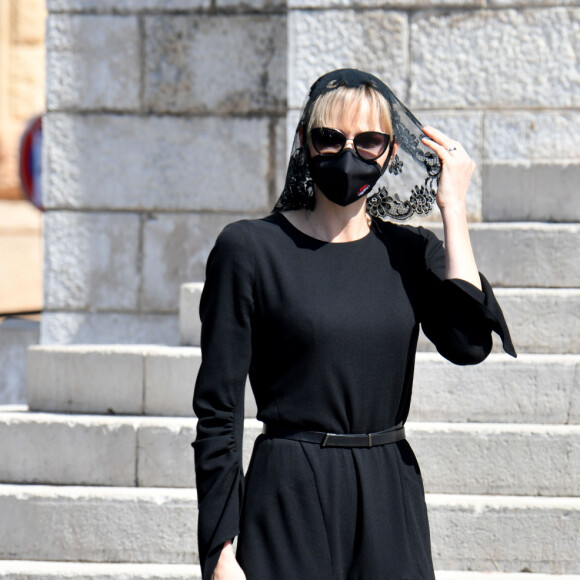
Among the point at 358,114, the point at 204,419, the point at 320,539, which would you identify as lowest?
the point at 320,539

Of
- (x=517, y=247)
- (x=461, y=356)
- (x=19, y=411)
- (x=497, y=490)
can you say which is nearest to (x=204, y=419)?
(x=461, y=356)

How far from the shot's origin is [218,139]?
5672 millimetres

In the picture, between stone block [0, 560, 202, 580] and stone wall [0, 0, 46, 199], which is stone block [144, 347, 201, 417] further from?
stone wall [0, 0, 46, 199]

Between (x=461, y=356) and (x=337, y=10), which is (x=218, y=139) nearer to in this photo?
(x=337, y=10)

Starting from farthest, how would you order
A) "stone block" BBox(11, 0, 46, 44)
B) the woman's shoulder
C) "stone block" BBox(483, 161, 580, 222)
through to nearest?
"stone block" BBox(11, 0, 46, 44)
"stone block" BBox(483, 161, 580, 222)
the woman's shoulder

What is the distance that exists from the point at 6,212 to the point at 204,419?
32.8 ft

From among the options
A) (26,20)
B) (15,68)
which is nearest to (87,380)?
(15,68)

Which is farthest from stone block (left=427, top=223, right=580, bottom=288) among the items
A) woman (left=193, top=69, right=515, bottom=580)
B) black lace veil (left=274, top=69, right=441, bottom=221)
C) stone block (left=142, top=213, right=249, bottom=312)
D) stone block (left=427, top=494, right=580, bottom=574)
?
woman (left=193, top=69, right=515, bottom=580)

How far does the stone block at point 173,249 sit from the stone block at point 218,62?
2.06 ft

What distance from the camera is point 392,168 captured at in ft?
8.21

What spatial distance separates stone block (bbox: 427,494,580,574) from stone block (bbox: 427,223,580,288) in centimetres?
118

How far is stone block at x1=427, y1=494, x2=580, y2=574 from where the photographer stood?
3.63 metres

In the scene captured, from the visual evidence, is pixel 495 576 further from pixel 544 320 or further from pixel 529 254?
pixel 529 254

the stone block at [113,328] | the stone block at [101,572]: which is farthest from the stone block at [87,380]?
the stone block at [113,328]
